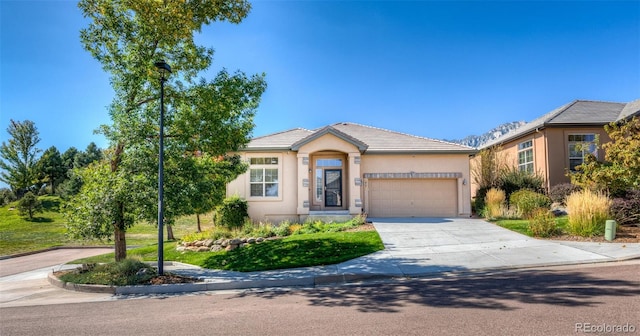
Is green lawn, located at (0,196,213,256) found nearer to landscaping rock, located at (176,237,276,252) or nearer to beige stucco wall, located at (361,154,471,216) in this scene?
landscaping rock, located at (176,237,276,252)

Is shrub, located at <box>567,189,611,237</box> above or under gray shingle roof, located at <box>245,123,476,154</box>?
under

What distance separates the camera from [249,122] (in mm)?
11172

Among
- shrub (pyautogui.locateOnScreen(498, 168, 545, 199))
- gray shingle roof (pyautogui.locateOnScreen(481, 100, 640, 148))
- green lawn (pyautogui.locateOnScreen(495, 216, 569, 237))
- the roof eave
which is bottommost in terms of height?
green lawn (pyautogui.locateOnScreen(495, 216, 569, 237))

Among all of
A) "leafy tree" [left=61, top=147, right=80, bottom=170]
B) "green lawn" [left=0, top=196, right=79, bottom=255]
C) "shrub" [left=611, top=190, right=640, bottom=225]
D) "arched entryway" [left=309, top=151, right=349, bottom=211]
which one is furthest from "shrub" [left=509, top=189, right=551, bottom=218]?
"leafy tree" [left=61, top=147, right=80, bottom=170]

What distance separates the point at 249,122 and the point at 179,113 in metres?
2.10

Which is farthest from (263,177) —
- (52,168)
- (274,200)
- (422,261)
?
(52,168)

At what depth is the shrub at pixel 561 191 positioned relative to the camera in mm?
16969

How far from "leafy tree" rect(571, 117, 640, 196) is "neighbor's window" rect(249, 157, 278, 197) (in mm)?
13008

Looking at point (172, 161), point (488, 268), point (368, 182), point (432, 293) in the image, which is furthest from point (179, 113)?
point (368, 182)

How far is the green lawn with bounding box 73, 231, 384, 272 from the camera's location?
9922 millimetres

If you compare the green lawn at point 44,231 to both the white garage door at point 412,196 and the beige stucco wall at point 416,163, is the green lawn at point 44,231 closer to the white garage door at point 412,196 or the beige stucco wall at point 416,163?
the white garage door at point 412,196

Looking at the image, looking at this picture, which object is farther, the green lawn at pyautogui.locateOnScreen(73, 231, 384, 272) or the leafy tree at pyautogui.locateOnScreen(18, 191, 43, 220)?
the leafy tree at pyautogui.locateOnScreen(18, 191, 43, 220)

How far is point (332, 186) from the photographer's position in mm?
18516

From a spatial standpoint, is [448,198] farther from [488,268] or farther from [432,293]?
[432,293]
